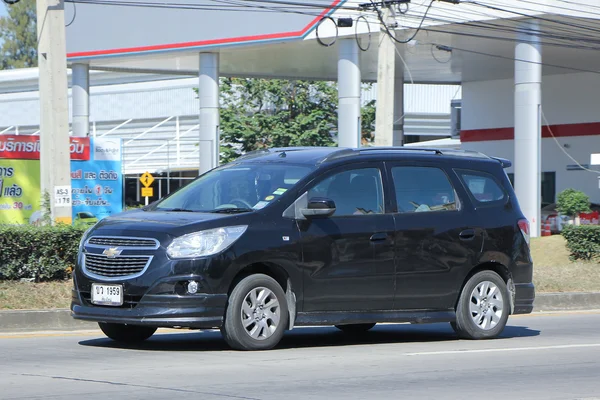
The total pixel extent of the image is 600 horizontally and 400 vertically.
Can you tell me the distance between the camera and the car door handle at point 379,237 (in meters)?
10.9

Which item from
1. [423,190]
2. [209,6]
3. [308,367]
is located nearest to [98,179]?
[209,6]

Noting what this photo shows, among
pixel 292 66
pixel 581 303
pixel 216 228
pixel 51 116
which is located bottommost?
pixel 581 303

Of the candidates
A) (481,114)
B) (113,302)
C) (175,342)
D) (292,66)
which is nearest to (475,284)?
(175,342)

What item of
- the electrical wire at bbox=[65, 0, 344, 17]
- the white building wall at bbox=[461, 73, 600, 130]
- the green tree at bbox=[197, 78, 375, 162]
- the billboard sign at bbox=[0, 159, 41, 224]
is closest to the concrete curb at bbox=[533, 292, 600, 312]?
the billboard sign at bbox=[0, 159, 41, 224]

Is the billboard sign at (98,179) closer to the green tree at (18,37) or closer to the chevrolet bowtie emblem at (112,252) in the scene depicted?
the chevrolet bowtie emblem at (112,252)

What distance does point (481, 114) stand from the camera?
151 ft

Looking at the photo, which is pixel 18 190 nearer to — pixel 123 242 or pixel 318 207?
pixel 123 242

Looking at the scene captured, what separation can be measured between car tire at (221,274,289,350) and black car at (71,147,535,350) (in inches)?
0.5

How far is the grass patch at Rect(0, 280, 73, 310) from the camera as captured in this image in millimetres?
13234

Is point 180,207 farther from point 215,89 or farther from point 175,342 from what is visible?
point 215,89

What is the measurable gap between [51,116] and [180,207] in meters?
5.96

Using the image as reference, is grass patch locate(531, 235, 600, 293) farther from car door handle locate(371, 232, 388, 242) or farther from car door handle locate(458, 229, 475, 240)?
car door handle locate(371, 232, 388, 242)

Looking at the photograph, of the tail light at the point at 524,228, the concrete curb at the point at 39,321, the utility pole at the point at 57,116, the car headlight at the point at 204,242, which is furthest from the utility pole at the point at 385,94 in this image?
the car headlight at the point at 204,242

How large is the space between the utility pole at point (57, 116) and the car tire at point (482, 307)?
22.1 ft
